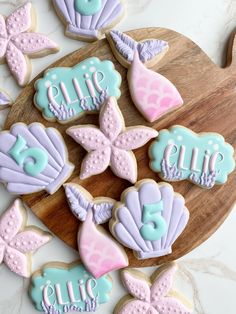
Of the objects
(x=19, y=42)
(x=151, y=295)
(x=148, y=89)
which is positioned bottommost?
(x=151, y=295)

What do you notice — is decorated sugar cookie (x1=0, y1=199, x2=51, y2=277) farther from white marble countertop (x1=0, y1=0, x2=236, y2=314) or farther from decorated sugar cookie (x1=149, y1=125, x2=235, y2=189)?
decorated sugar cookie (x1=149, y1=125, x2=235, y2=189)

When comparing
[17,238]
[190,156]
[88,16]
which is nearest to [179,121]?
[190,156]

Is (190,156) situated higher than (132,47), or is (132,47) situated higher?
(132,47)

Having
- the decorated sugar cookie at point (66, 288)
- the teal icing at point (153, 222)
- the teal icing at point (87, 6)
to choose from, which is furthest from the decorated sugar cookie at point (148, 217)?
the teal icing at point (87, 6)

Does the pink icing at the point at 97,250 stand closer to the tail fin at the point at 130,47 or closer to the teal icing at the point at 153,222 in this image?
the teal icing at the point at 153,222

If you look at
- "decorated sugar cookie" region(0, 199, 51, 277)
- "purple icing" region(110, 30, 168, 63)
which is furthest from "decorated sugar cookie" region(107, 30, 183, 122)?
"decorated sugar cookie" region(0, 199, 51, 277)

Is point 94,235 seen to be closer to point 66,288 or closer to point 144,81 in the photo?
point 66,288
